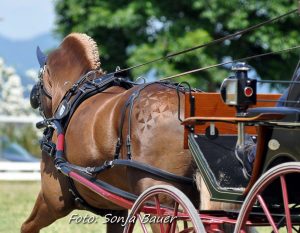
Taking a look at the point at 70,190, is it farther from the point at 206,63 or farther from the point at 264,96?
the point at 206,63

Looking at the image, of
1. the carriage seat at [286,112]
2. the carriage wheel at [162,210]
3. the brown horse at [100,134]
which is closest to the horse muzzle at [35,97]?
the brown horse at [100,134]

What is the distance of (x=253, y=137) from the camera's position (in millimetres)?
5160

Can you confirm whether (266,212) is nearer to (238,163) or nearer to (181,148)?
(238,163)

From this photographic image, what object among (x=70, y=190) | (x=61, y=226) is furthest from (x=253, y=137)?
(x=61, y=226)

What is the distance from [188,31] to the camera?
17.2 metres

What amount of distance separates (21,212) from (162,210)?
478 cm

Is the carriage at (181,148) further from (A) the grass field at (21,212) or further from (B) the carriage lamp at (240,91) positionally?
(A) the grass field at (21,212)

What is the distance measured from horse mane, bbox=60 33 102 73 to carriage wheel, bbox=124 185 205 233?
182cm

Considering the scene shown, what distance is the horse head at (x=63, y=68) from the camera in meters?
6.62

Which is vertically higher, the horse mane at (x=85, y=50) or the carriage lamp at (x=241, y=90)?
the horse mane at (x=85, y=50)

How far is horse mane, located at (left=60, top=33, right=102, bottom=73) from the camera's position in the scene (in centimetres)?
660

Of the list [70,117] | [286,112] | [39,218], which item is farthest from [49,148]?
[286,112]

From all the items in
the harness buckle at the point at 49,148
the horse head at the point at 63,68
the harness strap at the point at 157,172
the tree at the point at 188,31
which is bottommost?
the harness strap at the point at 157,172

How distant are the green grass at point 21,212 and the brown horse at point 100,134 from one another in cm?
165
